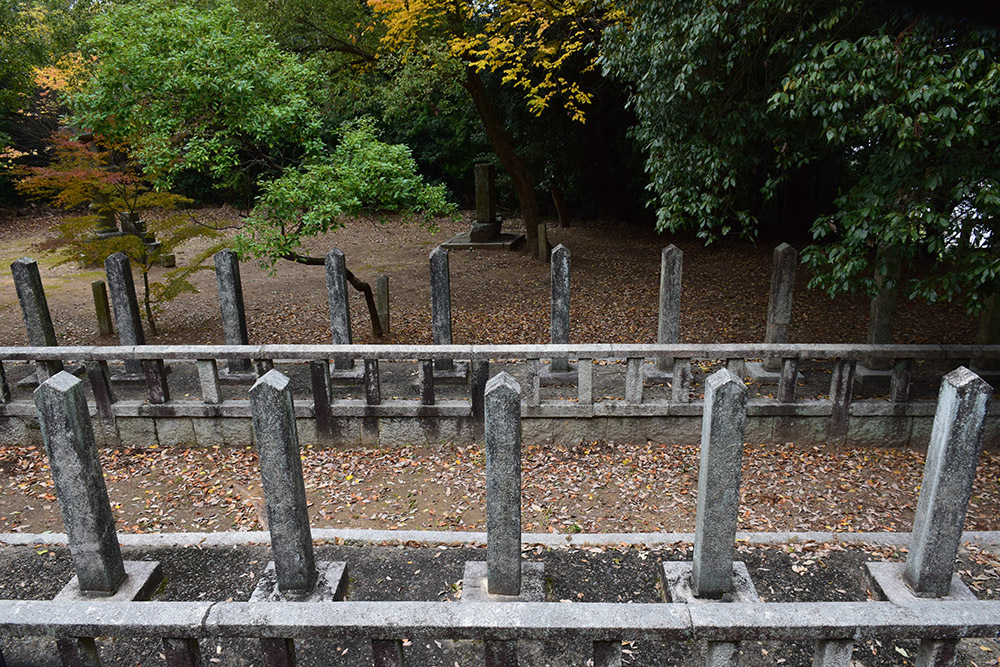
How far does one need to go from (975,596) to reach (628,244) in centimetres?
1376

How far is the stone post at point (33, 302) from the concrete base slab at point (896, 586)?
8.93 metres

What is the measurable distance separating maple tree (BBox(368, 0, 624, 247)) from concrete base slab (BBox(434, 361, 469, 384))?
19.0 feet

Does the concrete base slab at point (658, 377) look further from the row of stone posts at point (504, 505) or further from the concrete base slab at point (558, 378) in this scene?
the row of stone posts at point (504, 505)

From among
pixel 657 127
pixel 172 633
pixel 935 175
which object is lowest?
pixel 172 633

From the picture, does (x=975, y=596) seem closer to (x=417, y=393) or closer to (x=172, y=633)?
(x=172, y=633)

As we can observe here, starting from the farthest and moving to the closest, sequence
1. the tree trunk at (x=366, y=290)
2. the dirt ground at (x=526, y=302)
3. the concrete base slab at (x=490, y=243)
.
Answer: the concrete base slab at (x=490, y=243) → the dirt ground at (x=526, y=302) → the tree trunk at (x=366, y=290)

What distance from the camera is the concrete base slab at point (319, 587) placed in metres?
4.53

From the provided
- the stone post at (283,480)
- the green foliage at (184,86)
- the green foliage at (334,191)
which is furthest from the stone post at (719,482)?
the green foliage at (184,86)

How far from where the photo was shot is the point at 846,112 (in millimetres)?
6184

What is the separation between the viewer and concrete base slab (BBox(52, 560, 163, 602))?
4613 mm

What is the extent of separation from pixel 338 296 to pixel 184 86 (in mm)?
3244

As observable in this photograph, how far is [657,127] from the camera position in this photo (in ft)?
27.6

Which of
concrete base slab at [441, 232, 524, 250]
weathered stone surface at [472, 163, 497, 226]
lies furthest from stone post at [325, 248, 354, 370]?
weathered stone surface at [472, 163, 497, 226]

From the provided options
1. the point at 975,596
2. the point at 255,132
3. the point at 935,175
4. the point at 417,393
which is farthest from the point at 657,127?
the point at 975,596
